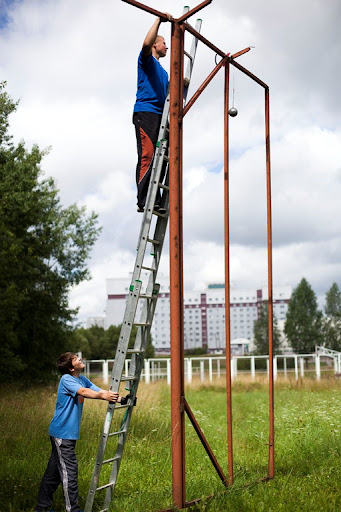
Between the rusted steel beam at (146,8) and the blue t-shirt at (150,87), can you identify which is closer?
the rusted steel beam at (146,8)

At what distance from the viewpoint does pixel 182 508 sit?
194 inches

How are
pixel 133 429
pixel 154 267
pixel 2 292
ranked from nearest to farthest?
pixel 154 267 → pixel 133 429 → pixel 2 292

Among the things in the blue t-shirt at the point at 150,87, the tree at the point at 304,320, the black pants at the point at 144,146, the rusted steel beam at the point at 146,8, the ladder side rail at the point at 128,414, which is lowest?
the ladder side rail at the point at 128,414

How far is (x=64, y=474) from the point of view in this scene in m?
4.90

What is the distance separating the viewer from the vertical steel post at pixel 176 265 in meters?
4.95

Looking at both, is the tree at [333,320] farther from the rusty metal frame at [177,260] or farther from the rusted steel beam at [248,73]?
the rusty metal frame at [177,260]

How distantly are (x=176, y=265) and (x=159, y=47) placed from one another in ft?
6.36

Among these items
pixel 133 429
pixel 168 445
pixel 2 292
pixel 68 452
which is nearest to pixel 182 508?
pixel 68 452

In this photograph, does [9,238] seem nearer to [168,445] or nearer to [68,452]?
[168,445]

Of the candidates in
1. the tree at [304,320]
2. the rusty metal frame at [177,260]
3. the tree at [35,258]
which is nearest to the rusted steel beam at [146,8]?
the rusty metal frame at [177,260]

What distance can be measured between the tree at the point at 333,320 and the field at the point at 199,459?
202 ft

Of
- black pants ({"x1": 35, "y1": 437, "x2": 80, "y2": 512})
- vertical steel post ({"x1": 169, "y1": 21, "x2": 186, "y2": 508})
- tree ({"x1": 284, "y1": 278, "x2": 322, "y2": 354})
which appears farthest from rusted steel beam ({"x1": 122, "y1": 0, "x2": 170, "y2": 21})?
tree ({"x1": 284, "y1": 278, "x2": 322, "y2": 354})

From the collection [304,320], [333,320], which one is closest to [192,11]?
[304,320]

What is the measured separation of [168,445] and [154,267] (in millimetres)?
4004
